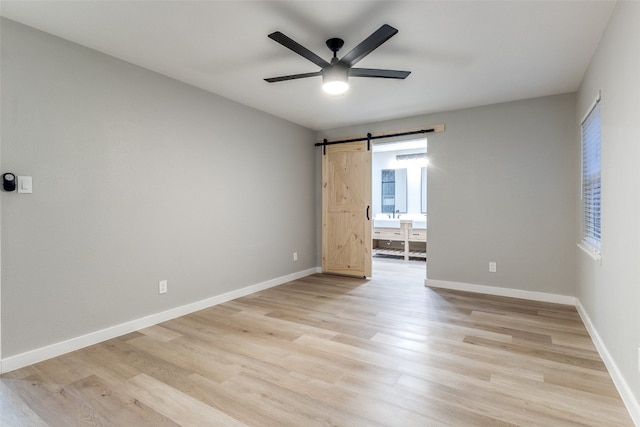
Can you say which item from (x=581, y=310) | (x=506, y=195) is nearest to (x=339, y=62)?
(x=506, y=195)

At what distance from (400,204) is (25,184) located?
653cm

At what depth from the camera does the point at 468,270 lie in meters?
4.20

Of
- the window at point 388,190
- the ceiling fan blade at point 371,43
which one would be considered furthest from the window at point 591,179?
the window at point 388,190

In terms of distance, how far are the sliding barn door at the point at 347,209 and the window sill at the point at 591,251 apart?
8.42 ft

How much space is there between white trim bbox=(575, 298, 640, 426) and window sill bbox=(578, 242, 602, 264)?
0.58m

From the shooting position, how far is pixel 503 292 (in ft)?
13.0

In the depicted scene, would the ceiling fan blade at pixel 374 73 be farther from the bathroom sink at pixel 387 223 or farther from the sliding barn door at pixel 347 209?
the bathroom sink at pixel 387 223

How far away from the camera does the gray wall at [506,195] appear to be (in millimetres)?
3666

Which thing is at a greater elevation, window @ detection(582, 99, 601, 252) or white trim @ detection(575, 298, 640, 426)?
window @ detection(582, 99, 601, 252)

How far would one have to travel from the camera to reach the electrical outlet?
3.11 meters

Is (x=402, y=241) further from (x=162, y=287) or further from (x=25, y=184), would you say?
(x=25, y=184)

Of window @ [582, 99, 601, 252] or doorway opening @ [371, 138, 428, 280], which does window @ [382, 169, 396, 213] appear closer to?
doorway opening @ [371, 138, 428, 280]

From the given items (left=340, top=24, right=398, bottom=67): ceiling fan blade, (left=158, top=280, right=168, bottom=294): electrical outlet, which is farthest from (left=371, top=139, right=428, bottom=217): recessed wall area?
(left=158, top=280, right=168, bottom=294): electrical outlet

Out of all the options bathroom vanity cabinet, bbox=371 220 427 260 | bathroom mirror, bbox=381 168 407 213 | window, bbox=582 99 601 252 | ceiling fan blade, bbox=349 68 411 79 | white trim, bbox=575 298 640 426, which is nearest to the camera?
white trim, bbox=575 298 640 426
